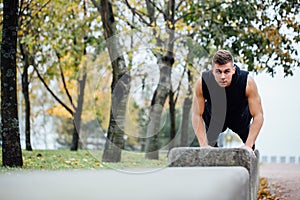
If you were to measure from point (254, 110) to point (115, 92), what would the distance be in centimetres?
504

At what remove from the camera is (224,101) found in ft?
12.8

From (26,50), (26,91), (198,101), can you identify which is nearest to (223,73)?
(198,101)

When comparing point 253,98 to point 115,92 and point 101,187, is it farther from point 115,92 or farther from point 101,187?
point 115,92

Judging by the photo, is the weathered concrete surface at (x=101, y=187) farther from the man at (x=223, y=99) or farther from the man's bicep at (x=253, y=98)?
the man's bicep at (x=253, y=98)

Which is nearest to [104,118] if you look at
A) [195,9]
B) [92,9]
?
[195,9]

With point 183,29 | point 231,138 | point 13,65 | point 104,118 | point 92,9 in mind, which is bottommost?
point 231,138

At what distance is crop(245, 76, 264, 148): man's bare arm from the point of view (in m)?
3.76

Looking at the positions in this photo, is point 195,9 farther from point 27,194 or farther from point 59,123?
point 59,123

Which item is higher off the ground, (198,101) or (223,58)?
(223,58)

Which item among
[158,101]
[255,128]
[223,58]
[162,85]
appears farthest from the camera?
[158,101]

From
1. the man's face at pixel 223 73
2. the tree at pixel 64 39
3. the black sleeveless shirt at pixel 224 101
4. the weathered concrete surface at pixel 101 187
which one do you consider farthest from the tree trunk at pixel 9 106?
the weathered concrete surface at pixel 101 187

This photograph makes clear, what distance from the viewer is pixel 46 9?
1239 cm

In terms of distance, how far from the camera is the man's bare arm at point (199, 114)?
153 inches

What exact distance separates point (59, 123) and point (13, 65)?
2058 cm
